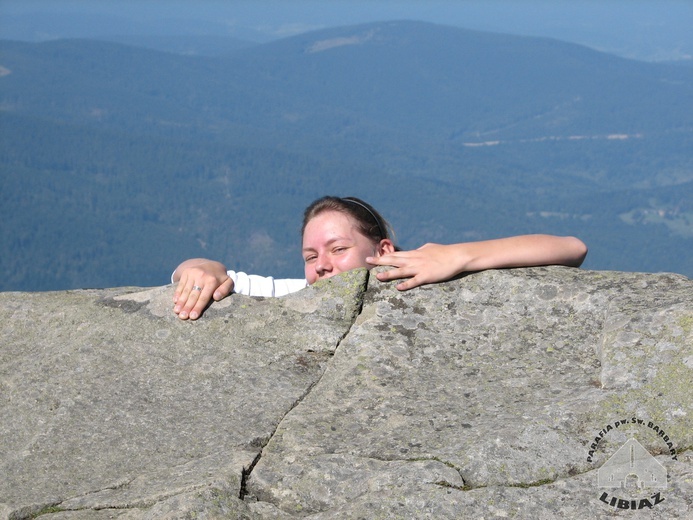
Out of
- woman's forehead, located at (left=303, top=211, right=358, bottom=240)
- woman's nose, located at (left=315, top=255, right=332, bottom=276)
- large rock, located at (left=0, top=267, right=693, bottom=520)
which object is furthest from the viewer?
woman's forehead, located at (left=303, top=211, right=358, bottom=240)

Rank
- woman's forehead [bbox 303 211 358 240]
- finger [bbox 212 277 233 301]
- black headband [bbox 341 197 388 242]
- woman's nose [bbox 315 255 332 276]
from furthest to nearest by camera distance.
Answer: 1. black headband [bbox 341 197 388 242]
2. woman's forehead [bbox 303 211 358 240]
3. woman's nose [bbox 315 255 332 276]
4. finger [bbox 212 277 233 301]

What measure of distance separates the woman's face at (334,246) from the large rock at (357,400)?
11.4 inches

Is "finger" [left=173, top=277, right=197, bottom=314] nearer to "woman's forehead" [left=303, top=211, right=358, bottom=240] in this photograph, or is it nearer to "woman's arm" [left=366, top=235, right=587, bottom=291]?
"woman's forehead" [left=303, top=211, right=358, bottom=240]

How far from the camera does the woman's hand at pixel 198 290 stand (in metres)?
4.45

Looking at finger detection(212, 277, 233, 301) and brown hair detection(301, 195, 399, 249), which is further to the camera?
brown hair detection(301, 195, 399, 249)

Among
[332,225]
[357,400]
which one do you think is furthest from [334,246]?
[357,400]

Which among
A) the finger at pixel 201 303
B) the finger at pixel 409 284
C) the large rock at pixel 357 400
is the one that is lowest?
the large rock at pixel 357 400

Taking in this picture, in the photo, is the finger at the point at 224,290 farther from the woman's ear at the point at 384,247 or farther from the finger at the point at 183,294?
the woman's ear at the point at 384,247

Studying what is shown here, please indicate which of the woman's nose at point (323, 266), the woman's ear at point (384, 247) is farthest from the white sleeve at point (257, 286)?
the woman's ear at point (384, 247)

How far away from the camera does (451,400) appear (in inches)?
149

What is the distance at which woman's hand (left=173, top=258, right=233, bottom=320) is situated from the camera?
445cm

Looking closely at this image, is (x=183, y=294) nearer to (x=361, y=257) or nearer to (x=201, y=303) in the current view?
(x=201, y=303)

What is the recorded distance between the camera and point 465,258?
4.39 meters

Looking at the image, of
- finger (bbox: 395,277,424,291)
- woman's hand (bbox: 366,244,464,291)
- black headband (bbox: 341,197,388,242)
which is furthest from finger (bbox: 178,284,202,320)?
black headband (bbox: 341,197,388,242)
